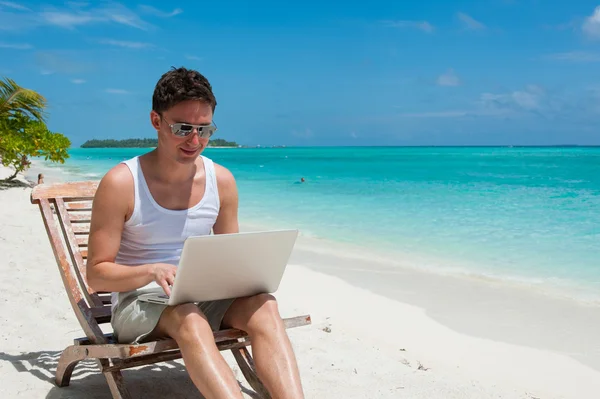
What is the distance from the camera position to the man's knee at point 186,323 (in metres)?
2.18

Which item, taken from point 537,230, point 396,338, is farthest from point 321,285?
point 537,230

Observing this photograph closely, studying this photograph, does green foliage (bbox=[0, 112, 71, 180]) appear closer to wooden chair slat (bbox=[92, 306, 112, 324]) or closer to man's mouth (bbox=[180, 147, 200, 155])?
wooden chair slat (bbox=[92, 306, 112, 324])

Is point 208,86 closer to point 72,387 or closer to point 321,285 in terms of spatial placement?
point 72,387

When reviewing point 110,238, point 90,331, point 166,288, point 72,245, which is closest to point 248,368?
point 90,331

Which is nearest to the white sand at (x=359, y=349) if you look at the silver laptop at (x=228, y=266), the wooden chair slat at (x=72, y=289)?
the wooden chair slat at (x=72, y=289)

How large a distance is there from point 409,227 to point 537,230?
2.14 meters

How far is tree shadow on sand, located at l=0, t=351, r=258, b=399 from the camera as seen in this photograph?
2.90m

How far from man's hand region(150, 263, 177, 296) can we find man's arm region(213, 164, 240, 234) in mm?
463

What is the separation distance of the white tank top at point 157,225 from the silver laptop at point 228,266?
0.20 metres

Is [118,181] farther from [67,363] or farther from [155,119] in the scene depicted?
[67,363]

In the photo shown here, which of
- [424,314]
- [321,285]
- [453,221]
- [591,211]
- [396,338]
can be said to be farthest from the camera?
[591,211]

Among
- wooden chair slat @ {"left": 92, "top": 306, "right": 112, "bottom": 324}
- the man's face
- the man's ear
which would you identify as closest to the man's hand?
the man's face

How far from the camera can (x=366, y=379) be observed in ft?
10.9

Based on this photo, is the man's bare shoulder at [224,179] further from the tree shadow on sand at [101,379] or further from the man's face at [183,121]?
the tree shadow on sand at [101,379]
